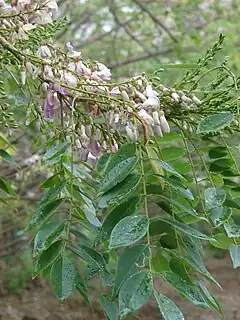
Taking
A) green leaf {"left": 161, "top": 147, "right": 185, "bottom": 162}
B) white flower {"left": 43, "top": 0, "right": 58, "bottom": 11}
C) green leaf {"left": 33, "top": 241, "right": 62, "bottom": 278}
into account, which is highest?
white flower {"left": 43, "top": 0, "right": 58, "bottom": 11}

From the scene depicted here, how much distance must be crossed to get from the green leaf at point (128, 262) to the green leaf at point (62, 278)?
0.30ft

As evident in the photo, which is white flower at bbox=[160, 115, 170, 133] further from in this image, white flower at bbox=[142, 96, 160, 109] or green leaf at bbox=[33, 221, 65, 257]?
green leaf at bbox=[33, 221, 65, 257]

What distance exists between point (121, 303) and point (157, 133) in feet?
0.83

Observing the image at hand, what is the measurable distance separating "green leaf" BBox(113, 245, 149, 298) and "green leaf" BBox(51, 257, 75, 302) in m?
0.09

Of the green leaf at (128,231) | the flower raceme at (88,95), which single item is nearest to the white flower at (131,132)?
the flower raceme at (88,95)

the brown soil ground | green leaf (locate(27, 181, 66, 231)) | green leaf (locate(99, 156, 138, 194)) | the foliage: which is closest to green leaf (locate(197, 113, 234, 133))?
the foliage

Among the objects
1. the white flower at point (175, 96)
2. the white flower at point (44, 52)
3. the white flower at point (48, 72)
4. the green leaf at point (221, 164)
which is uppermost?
the white flower at point (44, 52)

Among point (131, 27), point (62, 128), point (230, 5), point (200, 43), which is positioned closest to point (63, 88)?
point (62, 128)

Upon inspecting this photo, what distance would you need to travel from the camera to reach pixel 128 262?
80cm

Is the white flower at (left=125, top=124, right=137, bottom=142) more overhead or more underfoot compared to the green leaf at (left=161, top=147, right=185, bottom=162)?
more overhead

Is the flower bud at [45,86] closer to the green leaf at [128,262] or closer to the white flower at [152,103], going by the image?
the white flower at [152,103]

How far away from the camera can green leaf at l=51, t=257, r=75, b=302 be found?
0.85m

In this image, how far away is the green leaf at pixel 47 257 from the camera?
35.3 inches

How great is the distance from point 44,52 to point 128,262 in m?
0.36
